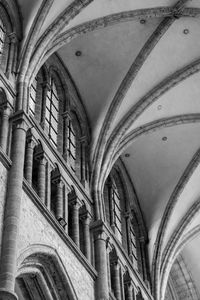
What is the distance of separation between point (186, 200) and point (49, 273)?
11.2 meters

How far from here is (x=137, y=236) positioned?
27141mm

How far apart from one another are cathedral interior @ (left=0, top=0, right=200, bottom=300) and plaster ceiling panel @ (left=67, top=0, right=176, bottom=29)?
4cm

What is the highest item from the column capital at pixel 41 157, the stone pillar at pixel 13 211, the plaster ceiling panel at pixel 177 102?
the plaster ceiling panel at pixel 177 102

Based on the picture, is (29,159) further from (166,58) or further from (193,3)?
(193,3)

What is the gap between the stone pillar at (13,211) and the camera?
14.6 meters

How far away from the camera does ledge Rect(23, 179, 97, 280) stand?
17797 millimetres

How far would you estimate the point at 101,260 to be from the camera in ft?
67.2

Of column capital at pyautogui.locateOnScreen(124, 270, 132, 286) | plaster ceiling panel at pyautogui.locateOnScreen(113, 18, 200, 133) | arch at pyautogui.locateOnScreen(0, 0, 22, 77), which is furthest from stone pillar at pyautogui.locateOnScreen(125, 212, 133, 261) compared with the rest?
arch at pyautogui.locateOnScreen(0, 0, 22, 77)

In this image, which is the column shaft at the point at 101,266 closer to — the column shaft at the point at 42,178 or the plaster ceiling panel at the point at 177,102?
the column shaft at the point at 42,178

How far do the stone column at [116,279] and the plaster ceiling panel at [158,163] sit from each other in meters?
5.54

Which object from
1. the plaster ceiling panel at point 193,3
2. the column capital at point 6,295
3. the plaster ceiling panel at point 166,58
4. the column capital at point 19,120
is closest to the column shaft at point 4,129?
the column capital at point 19,120

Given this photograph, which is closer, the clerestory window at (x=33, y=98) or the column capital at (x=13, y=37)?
the column capital at (x=13, y=37)

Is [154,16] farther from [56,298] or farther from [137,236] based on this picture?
[56,298]

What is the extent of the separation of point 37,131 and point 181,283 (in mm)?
13961
